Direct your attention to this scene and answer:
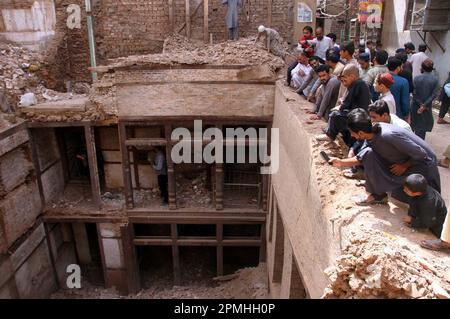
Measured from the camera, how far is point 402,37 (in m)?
13.6

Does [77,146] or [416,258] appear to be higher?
[416,258]

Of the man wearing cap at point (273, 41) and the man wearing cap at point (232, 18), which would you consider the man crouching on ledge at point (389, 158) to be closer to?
the man wearing cap at point (273, 41)

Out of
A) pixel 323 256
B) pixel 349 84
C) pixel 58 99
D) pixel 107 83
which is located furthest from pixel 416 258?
pixel 58 99

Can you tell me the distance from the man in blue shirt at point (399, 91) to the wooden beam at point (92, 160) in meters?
7.23

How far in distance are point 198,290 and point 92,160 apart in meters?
4.61

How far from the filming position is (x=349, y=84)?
196 inches

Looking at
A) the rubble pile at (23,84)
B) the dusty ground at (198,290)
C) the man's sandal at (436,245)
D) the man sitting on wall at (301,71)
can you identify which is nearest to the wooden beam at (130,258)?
the dusty ground at (198,290)

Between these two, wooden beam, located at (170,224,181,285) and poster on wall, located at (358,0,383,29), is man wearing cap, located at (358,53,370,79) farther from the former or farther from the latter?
poster on wall, located at (358,0,383,29)

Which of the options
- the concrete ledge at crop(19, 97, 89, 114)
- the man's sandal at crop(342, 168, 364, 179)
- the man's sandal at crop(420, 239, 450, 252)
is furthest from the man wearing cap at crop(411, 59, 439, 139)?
the concrete ledge at crop(19, 97, 89, 114)

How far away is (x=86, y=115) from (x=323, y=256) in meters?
7.47

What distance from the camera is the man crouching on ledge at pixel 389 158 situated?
3451mm

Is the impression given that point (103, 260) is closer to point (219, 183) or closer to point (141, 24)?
point (219, 183)

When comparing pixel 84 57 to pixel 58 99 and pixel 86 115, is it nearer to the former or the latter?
pixel 58 99

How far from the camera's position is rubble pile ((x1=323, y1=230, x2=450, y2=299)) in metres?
2.65
